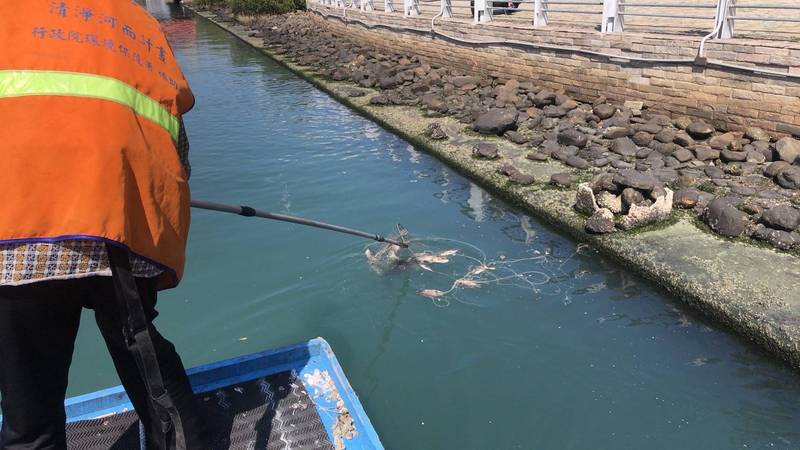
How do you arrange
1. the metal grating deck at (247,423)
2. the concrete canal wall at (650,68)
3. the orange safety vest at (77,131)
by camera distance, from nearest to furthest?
Answer: the orange safety vest at (77,131), the metal grating deck at (247,423), the concrete canal wall at (650,68)

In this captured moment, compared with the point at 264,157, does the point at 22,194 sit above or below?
Answer: above

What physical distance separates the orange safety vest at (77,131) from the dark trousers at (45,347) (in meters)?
0.23

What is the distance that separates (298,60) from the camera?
Result: 1706 cm

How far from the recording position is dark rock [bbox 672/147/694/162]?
662 centimetres

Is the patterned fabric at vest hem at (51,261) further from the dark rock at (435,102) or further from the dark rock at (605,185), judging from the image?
the dark rock at (435,102)

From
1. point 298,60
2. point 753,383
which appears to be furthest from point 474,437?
point 298,60

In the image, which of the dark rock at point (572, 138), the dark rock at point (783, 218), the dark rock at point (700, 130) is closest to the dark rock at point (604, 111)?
the dark rock at point (572, 138)

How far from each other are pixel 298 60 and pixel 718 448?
51.1ft

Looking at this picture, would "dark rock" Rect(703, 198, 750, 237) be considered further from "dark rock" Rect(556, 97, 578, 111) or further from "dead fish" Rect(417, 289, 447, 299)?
"dark rock" Rect(556, 97, 578, 111)

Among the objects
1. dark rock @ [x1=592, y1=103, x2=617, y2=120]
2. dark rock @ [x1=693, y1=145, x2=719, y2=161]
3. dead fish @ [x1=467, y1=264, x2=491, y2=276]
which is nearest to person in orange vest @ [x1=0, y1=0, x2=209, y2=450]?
dead fish @ [x1=467, y1=264, x2=491, y2=276]

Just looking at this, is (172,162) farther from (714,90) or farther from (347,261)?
(714,90)

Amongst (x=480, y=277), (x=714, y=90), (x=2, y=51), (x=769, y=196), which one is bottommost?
(x=480, y=277)

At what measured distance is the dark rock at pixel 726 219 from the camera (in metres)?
5.01

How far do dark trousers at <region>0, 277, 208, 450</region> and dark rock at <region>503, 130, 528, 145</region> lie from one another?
250 inches
